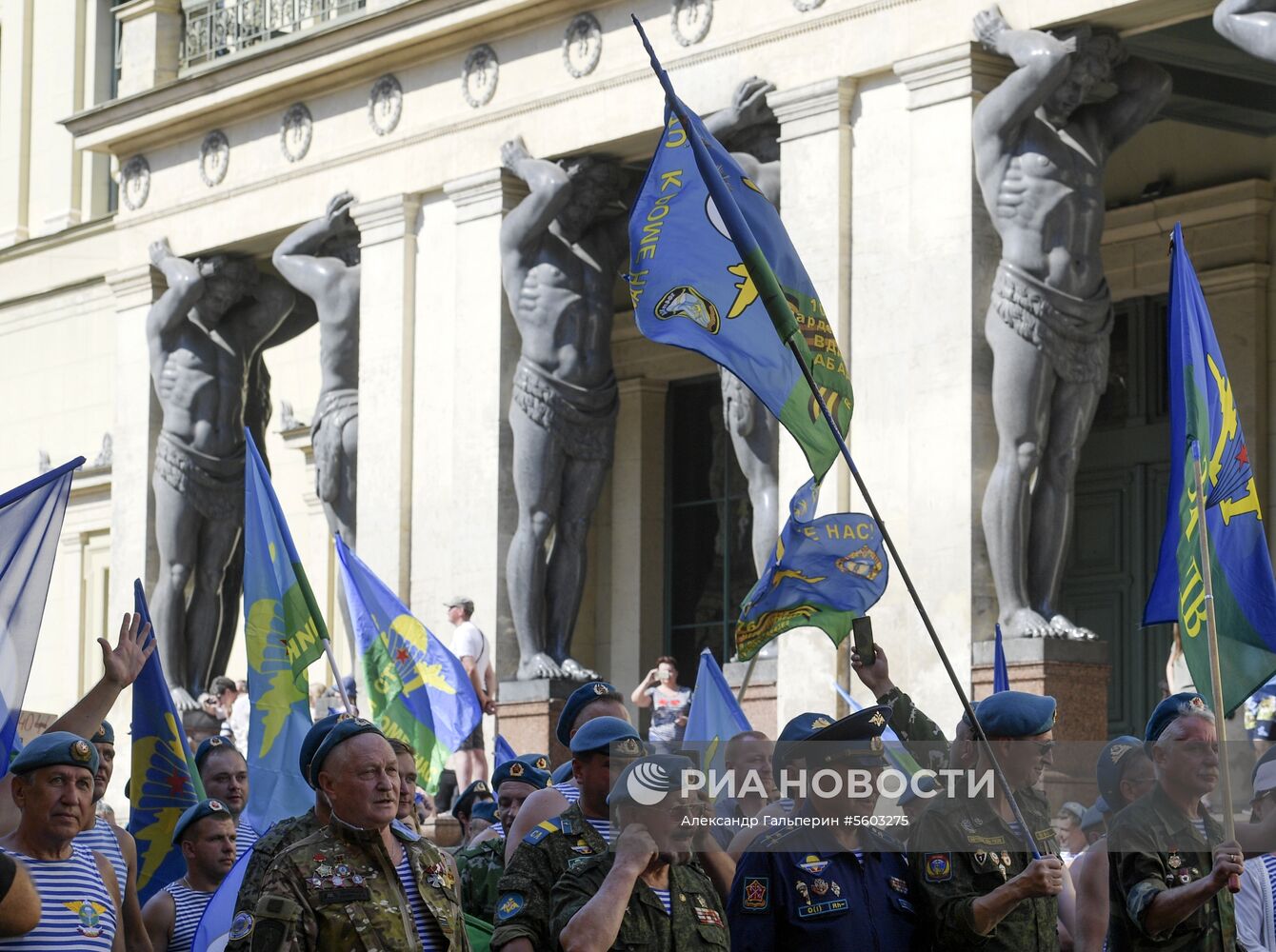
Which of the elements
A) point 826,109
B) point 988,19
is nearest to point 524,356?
point 826,109

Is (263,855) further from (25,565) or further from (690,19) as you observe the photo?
(690,19)

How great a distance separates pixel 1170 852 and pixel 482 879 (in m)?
2.62

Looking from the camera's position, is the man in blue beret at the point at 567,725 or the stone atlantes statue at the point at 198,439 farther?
the stone atlantes statue at the point at 198,439

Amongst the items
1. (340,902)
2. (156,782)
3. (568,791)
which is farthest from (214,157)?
(340,902)

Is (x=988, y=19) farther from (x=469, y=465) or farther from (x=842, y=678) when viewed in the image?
(x=469, y=465)

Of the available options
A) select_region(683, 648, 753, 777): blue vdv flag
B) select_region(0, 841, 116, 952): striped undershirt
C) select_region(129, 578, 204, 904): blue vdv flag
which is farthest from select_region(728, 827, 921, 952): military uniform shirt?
select_region(683, 648, 753, 777): blue vdv flag

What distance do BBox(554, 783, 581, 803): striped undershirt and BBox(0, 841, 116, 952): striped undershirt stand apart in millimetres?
1423

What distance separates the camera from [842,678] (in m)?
17.9

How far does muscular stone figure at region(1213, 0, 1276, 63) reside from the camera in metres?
15.9

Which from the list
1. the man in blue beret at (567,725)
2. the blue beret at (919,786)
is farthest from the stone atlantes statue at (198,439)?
the blue beret at (919,786)

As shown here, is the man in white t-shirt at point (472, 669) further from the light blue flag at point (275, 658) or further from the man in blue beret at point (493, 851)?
the man in blue beret at point (493, 851)

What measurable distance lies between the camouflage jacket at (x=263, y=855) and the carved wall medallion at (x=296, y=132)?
17.8m

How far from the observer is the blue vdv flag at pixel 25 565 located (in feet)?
27.4

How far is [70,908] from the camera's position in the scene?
6473mm
